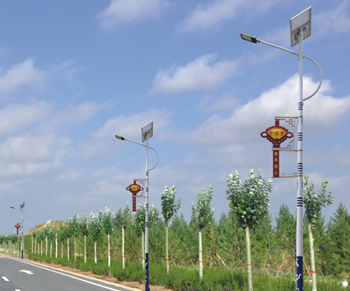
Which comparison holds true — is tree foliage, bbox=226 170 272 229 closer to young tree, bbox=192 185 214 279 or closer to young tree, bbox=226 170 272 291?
young tree, bbox=226 170 272 291

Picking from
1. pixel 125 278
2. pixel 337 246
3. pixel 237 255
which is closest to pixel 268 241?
pixel 237 255

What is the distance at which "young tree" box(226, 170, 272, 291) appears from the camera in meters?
19.4

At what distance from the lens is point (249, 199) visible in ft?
63.9

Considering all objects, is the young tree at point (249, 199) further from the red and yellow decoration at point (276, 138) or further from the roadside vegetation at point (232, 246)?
the red and yellow decoration at point (276, 138)

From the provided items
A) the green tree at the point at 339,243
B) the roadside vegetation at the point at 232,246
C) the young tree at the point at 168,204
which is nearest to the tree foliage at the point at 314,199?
the roadside vegetation at the point at 232,246

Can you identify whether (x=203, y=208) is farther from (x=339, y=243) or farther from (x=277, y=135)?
(x=339, y=243)

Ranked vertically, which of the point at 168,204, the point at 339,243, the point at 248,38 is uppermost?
the point at 248,38

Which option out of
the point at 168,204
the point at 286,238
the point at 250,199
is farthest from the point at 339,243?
the point at 250,199

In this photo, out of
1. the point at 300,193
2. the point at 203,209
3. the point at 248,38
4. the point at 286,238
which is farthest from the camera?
the point at 286,238

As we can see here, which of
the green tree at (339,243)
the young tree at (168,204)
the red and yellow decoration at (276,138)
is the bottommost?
the green tree at (339,243)

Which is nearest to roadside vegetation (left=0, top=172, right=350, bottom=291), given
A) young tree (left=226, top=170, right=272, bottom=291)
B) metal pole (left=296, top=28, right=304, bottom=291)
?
young tree (left=226, top=170, right=272, bottom=291)

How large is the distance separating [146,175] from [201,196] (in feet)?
13.0

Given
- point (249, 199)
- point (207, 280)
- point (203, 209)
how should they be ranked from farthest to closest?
1. point (203, 209)
2. point (207, 280)
3. point (249, 199)

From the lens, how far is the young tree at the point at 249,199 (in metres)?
19.4
